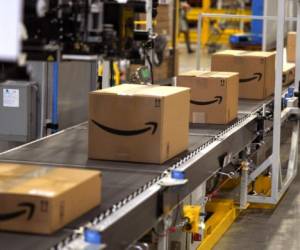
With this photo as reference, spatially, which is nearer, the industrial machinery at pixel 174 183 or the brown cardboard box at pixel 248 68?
the industrial machinery at pixel 174 183

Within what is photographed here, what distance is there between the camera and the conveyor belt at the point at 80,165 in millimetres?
2984

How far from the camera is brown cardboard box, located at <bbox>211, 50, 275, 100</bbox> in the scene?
668cm

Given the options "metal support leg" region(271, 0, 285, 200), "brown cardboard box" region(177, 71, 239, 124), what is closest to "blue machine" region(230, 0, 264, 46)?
"metal support leg" region(271, 0, 285, 200)

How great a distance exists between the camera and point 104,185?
3781mm

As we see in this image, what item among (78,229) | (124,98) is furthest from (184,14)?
(78,229)

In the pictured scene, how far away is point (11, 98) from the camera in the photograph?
21.7ft

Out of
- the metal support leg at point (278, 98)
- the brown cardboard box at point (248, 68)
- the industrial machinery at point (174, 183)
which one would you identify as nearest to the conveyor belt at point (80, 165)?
the industrial machinery at point (174, 183)

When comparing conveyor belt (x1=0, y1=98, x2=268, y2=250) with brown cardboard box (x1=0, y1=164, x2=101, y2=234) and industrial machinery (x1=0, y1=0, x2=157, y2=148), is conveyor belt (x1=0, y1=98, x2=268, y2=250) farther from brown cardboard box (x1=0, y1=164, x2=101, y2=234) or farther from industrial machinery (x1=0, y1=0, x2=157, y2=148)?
industrial machinery (x1=0, y1=0, x2=157, y2=148)

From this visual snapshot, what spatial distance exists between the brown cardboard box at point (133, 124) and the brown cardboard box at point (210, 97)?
3.84ft

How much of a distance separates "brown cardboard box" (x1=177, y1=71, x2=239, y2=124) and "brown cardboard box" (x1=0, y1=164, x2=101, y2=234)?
7.32ft

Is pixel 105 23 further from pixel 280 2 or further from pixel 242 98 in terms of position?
pixel 242 98

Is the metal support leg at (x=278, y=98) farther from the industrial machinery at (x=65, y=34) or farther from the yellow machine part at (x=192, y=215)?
the industrial machinery at (x=65, y=34)

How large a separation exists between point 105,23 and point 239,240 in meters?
2.99

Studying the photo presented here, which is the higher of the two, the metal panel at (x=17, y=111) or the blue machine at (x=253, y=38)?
the blue machine at (x=253, y=38)
